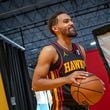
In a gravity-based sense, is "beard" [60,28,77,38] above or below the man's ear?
below

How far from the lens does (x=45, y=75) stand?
2809 mm

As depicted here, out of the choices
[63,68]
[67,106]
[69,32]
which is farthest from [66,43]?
[67,106]

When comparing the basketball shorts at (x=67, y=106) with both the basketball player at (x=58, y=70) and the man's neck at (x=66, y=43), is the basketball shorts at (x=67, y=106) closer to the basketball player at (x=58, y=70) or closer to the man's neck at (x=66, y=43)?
the basketball player at (x=58, y=70)

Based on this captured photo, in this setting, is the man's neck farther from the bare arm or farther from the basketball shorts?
the basketball shorts

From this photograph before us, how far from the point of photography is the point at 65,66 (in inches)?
113

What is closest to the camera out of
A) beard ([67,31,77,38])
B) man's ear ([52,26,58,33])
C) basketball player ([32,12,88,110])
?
basketball player ([32,12,88,110])

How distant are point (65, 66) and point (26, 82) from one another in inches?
139

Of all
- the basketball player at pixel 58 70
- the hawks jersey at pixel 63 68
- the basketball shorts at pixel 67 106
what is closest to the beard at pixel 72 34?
the basketball player at pixel 58 70

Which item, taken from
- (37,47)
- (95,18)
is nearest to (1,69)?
(95,18)

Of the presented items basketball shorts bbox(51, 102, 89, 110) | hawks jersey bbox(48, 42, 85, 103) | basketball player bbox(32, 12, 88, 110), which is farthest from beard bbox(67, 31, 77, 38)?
basketball shorts bbox(51, 102, 89, 110)

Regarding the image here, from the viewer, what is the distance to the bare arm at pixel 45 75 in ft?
8.56

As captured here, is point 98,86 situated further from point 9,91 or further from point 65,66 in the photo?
point 9,91

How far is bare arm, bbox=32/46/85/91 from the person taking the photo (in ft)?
8.56

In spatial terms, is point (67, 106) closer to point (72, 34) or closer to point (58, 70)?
point (58, 70)
